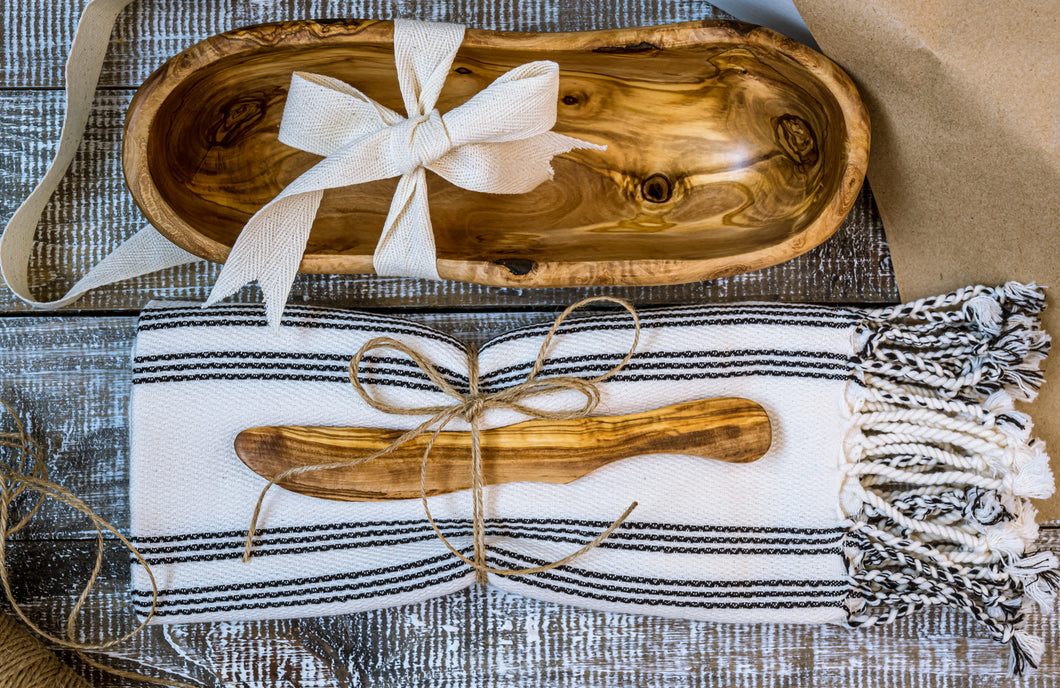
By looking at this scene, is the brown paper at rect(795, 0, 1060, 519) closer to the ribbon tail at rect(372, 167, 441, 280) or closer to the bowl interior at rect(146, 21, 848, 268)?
the bowl interior at rect(146, 21, 848, 268)

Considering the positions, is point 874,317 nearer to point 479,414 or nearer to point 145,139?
point 479,414

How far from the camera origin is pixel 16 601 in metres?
0.60

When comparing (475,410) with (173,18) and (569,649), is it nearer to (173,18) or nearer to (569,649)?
(569,649)

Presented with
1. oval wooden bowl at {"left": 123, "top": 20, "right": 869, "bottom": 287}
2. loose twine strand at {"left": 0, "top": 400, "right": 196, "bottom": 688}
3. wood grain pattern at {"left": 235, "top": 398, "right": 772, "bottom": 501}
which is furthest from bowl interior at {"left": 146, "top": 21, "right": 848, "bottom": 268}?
loose twine strand at {"left": 0, "top": 400, "right": 196, "bottom": 688}

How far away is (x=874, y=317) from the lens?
0.55 m

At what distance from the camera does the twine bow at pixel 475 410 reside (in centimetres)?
52

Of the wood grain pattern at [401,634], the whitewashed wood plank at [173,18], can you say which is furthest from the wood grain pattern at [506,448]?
the whitewashed wood plank at [173,18]

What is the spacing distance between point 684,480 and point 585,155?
28 centimetres

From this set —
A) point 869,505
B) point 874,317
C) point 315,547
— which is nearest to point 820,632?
point 869,505

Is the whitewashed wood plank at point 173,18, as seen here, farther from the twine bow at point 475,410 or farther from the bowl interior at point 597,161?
the twine bow at point 475,410

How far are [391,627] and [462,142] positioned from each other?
0.41 m

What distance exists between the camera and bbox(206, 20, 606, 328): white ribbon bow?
53 cm

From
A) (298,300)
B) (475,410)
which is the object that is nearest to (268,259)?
(298,300)

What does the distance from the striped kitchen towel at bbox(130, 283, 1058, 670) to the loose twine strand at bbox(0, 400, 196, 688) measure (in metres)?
0.06
